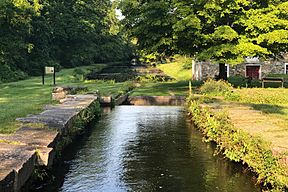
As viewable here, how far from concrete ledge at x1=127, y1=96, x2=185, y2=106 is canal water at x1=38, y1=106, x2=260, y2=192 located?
770 centimetres

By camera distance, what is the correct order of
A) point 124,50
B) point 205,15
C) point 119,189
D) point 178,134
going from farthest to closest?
point 124,50, point 205,15, point 178,134, point 119,189

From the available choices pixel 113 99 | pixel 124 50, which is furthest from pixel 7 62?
pixel 124 50

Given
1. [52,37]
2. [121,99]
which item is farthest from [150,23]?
[52,37]

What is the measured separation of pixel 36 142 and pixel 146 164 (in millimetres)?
3015

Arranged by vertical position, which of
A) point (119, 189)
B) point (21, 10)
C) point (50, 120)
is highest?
point (21, 10)

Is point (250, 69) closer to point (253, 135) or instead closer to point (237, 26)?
point (237, 26)

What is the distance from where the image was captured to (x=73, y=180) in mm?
9414

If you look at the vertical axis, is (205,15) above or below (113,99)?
above

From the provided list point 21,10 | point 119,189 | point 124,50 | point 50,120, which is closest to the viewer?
point 119,189

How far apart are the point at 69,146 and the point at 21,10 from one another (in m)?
32.0

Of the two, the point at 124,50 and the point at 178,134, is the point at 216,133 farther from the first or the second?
the point at 124,50

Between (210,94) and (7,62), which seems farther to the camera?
(7,62)

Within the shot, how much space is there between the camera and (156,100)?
25.0 meters

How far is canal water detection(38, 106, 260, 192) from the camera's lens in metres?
9.09
